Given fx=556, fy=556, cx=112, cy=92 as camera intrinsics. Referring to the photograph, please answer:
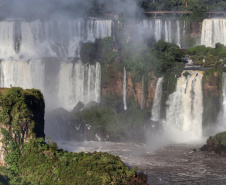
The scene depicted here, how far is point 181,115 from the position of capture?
37.5 m

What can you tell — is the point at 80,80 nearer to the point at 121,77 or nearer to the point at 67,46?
the point at 121,77

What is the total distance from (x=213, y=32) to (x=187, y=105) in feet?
46.1

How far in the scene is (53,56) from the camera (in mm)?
45312

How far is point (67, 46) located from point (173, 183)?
24.4 meters

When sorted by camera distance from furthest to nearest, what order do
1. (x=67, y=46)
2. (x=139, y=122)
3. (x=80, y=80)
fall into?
(x=67, y=46) → (x=80, y=80) → (x=139, y=122)

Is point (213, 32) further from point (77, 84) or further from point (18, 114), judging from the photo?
point (18, 114)

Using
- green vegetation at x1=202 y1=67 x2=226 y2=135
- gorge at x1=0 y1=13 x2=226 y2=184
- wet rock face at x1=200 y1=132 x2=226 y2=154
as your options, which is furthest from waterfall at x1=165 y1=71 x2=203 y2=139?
wet rock face at x1=200 y1=132 x2=226 y2=154

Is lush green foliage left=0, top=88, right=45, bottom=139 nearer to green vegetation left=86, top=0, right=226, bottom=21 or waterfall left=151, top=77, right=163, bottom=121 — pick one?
waterfall left=151, top=77, right=163, bottom=121

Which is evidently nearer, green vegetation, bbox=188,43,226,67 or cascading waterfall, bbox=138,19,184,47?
green vegetation, bbox=188,43,226,67

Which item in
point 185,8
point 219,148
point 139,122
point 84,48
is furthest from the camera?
point 185,8

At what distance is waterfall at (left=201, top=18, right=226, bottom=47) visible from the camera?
48.9 meters

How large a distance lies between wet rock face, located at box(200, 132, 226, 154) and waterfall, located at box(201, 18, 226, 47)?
59.6ft

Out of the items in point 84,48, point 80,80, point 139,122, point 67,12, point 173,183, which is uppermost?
point 67,12

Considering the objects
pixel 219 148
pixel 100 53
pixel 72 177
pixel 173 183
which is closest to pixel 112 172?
pixel 72 177
